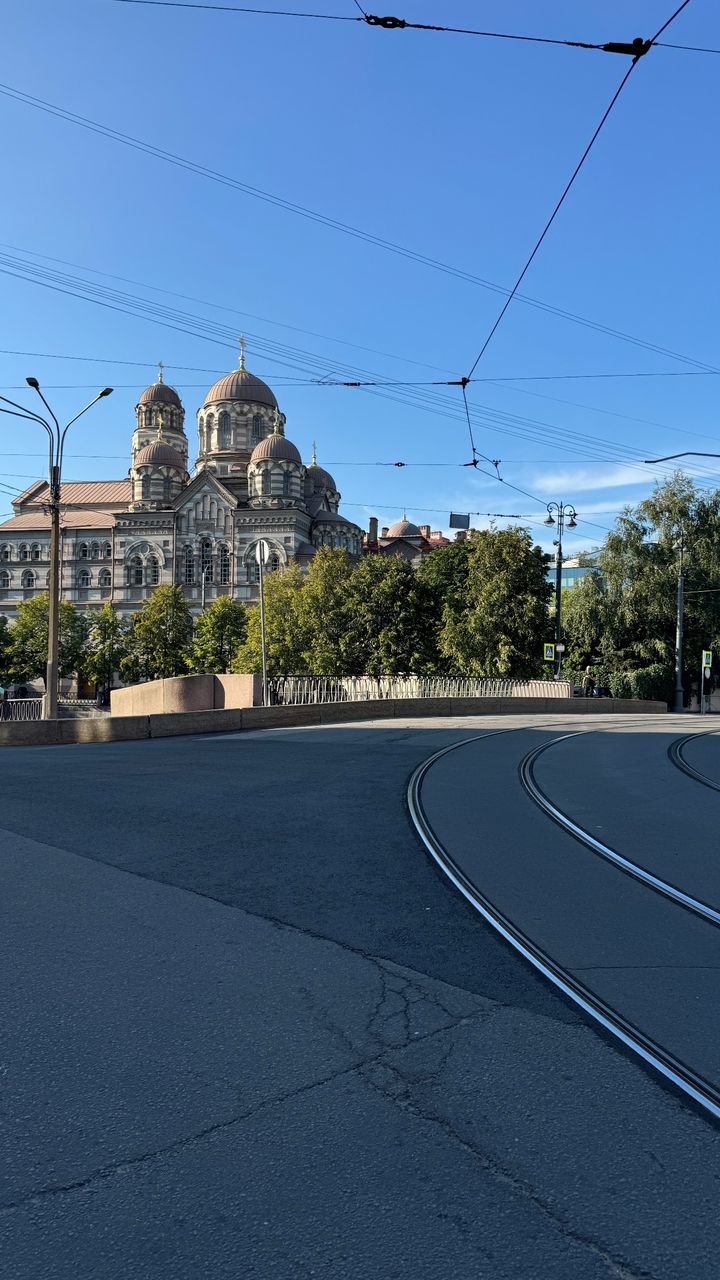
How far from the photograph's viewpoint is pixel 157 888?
600 centimetres

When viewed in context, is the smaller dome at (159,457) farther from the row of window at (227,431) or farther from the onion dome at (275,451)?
the onion dome at (275,451)

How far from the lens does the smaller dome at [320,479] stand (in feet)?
303

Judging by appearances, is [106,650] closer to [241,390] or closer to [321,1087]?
[241,390]

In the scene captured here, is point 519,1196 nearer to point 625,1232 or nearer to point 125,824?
point 625,1232

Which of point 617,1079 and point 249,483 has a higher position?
point 249,483

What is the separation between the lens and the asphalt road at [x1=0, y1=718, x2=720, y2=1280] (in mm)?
2416

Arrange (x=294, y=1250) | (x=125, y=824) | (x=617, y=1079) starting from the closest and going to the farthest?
1. (x=294, y=1250)
2. (x=617, y=1079)
3. (x=125, y=824)

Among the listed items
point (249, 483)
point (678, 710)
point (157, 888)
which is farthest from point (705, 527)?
A: point (157, 888)

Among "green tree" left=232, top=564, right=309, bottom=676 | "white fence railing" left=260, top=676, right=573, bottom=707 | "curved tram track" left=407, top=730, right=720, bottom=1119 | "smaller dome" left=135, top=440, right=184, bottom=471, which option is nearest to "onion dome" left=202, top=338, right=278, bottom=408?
"smaller dome" left=135, top=440, right=184, bottom=471

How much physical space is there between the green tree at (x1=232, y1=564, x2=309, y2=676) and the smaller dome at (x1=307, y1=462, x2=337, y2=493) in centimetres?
3421

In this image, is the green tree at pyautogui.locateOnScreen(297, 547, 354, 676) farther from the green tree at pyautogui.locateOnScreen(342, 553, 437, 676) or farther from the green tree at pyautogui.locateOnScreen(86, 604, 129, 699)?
the green tree at pyautogui.locateOnScreen(86, 604, 129, 699)

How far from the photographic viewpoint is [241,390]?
8550 cm

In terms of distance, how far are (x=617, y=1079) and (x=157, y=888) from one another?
3.57m

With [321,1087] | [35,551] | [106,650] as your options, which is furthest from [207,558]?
[321,1087]
